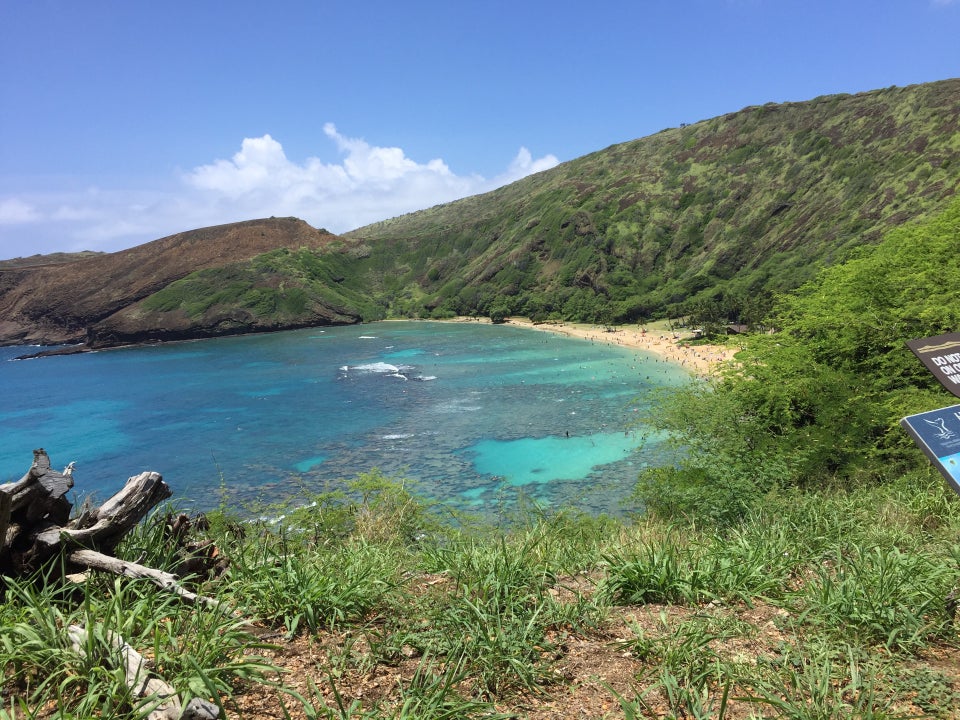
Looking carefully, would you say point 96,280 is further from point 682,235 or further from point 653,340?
point 682,235

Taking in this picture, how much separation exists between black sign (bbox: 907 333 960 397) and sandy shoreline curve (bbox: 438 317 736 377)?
44188 millimetres

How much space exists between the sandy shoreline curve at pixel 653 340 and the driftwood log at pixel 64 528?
4857 centimetres

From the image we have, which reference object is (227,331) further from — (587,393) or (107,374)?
(587,393)

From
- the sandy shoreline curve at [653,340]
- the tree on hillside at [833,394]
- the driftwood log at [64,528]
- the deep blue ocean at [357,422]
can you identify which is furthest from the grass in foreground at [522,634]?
the sandy shoreline curve at [653,340]

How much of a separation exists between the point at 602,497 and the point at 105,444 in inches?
1811

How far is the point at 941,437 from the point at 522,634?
15.3 feet

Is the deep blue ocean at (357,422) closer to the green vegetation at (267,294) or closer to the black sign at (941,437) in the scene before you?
the black sign at (941,437)

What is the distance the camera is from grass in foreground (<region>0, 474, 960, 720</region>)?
12.6 ft

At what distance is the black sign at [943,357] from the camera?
19.3 ft

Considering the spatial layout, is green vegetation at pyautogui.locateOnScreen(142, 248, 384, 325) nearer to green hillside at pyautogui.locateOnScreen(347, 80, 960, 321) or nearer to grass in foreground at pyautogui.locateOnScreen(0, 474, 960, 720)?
green hillside at pyautogui.locateOnScreen(347, 80, 960, 321)

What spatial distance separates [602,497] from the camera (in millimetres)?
29344

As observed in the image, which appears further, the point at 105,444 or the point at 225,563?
the point at 105,444

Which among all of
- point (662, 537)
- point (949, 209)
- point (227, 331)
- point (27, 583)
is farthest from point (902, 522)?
point (227, 331)

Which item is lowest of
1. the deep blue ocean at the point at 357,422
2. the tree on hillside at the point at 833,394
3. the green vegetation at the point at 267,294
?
the deep blue ocean at the point at 357,422
